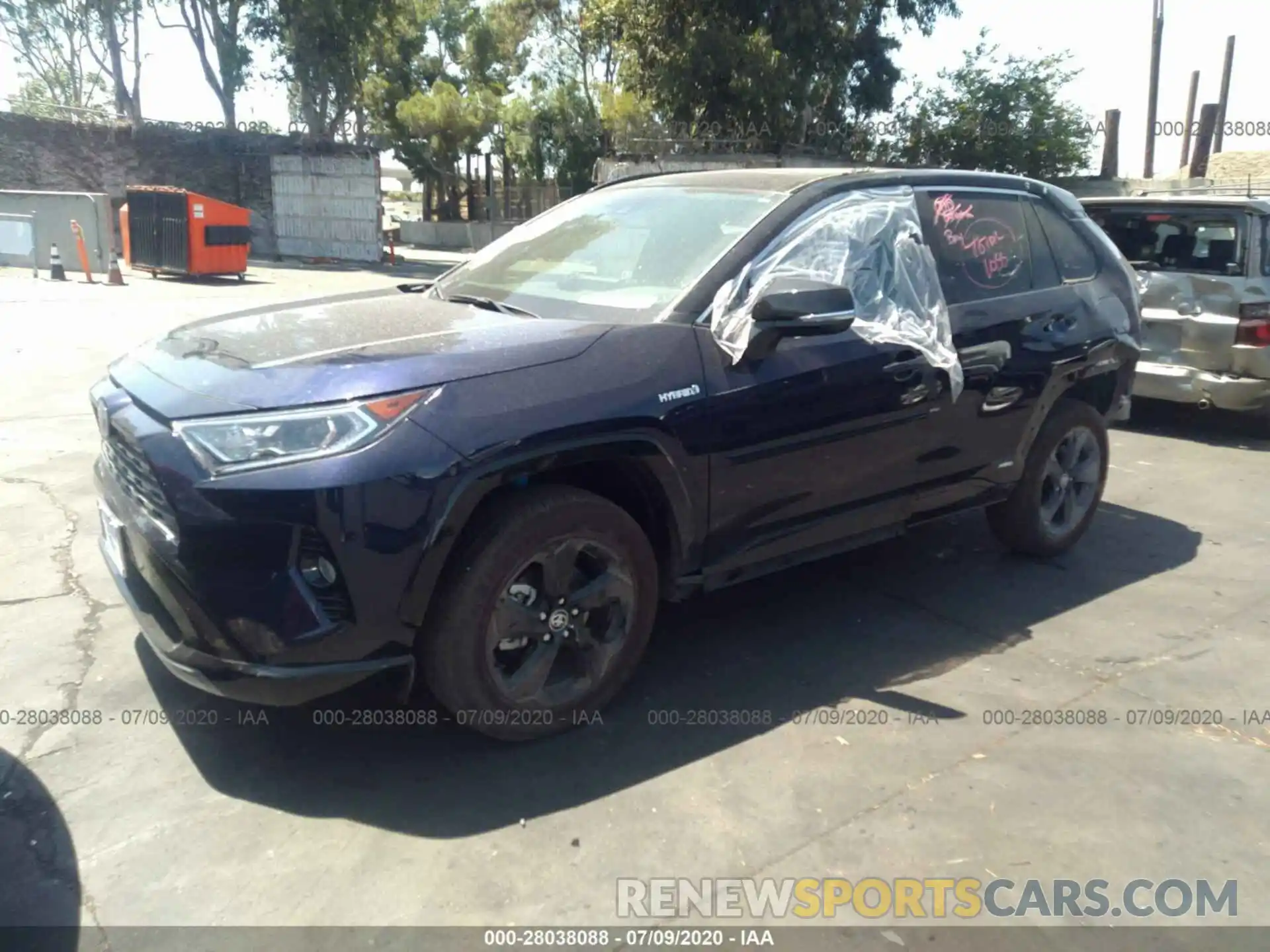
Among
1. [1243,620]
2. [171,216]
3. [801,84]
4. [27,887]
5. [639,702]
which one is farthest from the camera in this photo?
[801,84]

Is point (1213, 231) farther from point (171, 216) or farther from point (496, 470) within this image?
point (171, 216)

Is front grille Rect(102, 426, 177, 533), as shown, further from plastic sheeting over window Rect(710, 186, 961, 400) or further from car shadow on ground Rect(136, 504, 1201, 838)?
plastic sheeting over window Rect(710, 186, 961, 400)

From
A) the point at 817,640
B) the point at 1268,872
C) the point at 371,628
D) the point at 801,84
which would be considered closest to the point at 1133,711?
the point at 1268,872

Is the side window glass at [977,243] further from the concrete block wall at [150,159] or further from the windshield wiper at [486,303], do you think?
the concrete block wall at [150,159]

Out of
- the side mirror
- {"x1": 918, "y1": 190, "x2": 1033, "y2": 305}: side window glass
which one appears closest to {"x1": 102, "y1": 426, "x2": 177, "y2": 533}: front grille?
the side mirror

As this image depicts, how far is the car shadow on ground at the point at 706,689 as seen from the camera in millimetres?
3123

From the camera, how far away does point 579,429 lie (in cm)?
314

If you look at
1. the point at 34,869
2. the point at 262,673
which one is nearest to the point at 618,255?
the point at 262,673

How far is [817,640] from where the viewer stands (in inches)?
166

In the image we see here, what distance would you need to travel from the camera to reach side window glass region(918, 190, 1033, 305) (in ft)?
14.5

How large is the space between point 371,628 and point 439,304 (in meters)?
1.55

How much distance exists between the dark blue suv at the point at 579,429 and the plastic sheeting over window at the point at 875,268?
0.01 m

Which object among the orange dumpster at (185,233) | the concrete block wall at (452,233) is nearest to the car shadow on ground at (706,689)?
the orange dumpster at (185,233)

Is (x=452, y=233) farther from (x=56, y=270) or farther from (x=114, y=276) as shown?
(x=56, y=270)
